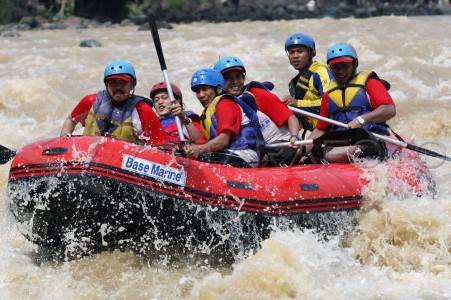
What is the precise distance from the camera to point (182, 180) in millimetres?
5539

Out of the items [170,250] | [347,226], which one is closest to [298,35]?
[347,226]

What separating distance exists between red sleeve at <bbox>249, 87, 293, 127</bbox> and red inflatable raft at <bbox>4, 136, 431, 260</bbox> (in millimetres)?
743

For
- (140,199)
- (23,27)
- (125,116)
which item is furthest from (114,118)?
(23,27)

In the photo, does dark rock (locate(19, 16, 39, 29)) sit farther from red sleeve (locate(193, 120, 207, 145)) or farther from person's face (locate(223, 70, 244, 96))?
person's face (locate(223, 70, 244, 96))

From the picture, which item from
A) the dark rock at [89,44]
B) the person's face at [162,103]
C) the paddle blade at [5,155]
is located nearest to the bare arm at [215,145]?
the person's face at [162,103]

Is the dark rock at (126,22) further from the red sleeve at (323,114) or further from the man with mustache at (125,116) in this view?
the man with mustache at (125,116)

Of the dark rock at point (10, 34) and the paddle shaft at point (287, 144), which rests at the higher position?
the paddle shaft at point (287, 144)

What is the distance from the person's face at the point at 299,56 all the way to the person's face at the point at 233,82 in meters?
1.08

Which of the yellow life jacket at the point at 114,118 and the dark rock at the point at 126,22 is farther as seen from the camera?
the dark rock at the point at 126,22

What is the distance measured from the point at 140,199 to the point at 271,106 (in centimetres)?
153

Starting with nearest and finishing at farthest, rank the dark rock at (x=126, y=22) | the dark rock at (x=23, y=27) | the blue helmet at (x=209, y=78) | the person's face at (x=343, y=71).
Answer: the blue helmet at (x=209, y=78) < the person's face at (x=343, y=71) < the dark rock at (x=23, y=27) < the dark rock at (x=126, y=22)

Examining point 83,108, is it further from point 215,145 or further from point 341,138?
point 341,138

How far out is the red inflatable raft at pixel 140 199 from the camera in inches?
213

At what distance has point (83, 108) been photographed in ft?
20.8
